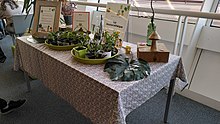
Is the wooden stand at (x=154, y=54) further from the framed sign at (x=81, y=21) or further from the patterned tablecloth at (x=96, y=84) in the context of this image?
the framed sign at (x=81, y=21)

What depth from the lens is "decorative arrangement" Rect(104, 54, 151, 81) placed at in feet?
3.32

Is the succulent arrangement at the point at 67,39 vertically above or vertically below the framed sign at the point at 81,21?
below

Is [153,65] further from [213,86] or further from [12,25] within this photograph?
[12,25]

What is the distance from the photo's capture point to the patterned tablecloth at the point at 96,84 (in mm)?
938

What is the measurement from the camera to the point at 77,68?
1.12 m

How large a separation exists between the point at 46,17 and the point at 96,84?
1.07m

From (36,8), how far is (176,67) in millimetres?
1367

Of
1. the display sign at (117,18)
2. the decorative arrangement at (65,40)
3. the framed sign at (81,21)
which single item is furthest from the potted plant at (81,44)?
the display sign at (117,18)

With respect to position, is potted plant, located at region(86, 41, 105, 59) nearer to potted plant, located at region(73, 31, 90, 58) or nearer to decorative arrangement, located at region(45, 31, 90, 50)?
potted plant, located at region(73, 31, 90, 58)

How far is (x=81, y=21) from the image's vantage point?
1.70 metres

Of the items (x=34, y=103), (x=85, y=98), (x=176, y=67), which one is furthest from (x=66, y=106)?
(x=176, y=67)

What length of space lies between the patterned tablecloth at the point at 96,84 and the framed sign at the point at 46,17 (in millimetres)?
252

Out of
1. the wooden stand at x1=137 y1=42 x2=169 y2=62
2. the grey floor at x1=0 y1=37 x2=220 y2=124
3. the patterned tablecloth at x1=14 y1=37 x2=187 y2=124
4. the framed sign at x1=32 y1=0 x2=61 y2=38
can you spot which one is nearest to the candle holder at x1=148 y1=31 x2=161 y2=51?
the wooden stand at x1=137 y1=42 x2=169 y2=62

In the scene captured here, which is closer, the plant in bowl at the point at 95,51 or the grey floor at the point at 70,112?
the plant in bowl at the point at 95,51
